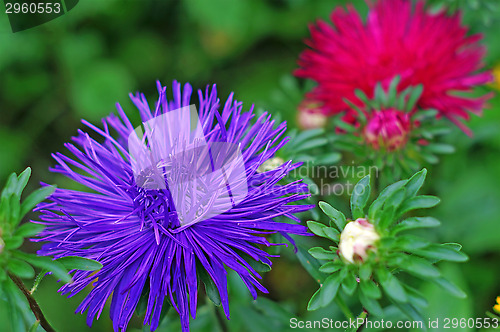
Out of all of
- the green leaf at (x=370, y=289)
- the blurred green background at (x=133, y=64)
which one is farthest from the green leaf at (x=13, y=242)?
the blurred green background at (x=133, y=64)

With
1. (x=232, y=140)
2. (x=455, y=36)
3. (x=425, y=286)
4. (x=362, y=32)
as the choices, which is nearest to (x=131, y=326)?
(x=425, y=286)

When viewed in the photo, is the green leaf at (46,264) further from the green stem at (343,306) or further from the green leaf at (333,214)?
the green stem at (343,306)

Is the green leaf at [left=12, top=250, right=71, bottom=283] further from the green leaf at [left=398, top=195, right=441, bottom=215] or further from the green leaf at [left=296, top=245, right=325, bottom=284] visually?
the green leaf at [left=398, top=195, right=441, bottom=215]

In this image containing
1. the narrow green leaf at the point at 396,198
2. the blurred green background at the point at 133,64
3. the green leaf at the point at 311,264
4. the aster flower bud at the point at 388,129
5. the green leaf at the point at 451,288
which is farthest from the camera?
the blurred green background at the point at 133,64

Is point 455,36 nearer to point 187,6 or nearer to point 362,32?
point 362,32

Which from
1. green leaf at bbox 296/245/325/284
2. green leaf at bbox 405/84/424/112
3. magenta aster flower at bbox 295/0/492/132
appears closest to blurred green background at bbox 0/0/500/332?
magenta aster flower at bbox 295/0/492/132
